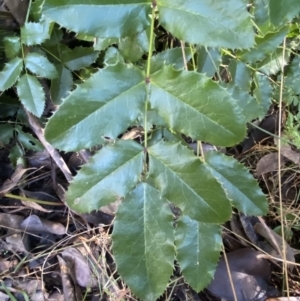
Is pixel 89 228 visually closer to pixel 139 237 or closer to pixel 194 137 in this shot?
pixel 139 237

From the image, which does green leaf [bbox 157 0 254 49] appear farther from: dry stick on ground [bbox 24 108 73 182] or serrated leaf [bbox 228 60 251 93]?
dry stick on ground [bbox 24 108 73 182]

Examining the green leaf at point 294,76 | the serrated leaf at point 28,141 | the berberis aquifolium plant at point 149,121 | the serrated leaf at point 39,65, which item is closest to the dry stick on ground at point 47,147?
the serrated leaf at point 28,141

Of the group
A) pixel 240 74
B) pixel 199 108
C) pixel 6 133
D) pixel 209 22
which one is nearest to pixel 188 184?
pixel 199 108

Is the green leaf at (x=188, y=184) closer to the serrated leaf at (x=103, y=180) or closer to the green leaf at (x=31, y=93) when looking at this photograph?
the serrated leaf at (x=103, y=180)

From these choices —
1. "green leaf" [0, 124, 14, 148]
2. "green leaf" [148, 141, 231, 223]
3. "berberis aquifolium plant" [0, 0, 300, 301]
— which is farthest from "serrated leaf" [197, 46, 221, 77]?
"green leaf" [0, 124, 14, 148]

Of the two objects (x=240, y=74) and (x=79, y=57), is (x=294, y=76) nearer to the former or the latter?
(x=240, y=74)
